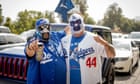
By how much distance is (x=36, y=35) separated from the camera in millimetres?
3641

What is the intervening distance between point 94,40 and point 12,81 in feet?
6.62

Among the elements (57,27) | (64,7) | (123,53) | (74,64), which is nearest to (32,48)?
(74,64)

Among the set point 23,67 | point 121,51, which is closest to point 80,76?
point 23,67

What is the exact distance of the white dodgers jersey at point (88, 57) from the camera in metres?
3.61

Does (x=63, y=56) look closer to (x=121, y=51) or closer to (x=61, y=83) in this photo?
(x=61, y=83)

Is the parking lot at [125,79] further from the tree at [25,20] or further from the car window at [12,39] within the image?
the tree at [25,20]

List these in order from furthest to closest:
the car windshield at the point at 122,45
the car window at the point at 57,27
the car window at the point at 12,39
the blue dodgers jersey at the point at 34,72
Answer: the car windshield at the point at 122,45
the car window at the point at 12,39
the car window at the point at 57,27
the blue dodgers jersey at the point at 34,72

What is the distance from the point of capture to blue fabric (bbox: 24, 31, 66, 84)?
357cm

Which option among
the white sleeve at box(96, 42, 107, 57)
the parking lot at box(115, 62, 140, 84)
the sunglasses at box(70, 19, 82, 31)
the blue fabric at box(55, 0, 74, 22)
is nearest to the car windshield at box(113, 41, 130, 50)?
the parking lot at box(115, 62, 140, 84)

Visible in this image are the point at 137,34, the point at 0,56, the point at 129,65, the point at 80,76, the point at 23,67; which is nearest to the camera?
the point at 80,76

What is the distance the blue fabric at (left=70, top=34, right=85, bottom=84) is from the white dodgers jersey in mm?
34

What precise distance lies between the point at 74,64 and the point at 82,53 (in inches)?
7.1

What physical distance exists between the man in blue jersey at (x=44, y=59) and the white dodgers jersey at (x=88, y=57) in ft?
0.38

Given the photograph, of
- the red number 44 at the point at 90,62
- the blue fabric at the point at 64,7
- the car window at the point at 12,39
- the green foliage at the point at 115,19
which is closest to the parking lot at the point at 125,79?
the car window at the point at 12,39
